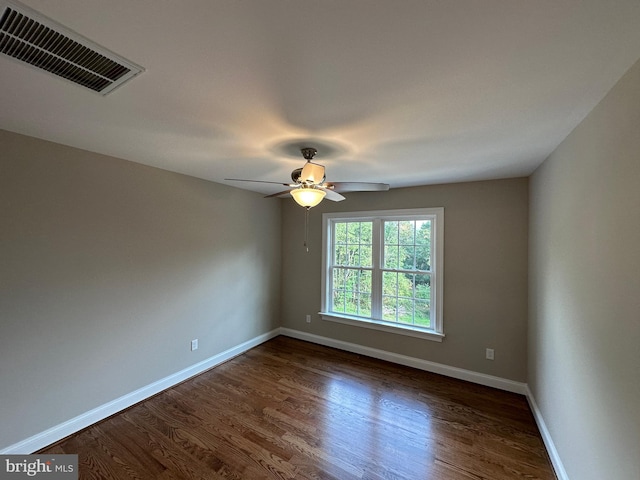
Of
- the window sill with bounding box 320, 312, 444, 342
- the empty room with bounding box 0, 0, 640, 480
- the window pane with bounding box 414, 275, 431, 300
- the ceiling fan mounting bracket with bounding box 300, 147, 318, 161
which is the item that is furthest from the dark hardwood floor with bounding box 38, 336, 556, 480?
the ceiling fan mounting bracket with bounding box 300, 147, 318, 161

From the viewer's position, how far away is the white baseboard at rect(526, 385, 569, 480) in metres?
1.82

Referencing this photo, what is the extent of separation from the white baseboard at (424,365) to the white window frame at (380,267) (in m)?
0.31

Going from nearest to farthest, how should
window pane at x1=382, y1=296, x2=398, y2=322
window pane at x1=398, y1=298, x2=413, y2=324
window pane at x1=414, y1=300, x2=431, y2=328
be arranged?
window pane at x1=414, y1=300, x2=431, y2=328
window pane at x1=398, y1=298, x2=413, y2=324
window pane at x1=382, y1=296, x2=398, y2=322

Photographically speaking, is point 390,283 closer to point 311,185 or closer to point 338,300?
point 338,300

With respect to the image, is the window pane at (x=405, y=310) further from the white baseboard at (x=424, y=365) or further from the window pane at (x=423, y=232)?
the window pane at (x=423, y=232)

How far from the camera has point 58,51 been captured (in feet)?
3.54

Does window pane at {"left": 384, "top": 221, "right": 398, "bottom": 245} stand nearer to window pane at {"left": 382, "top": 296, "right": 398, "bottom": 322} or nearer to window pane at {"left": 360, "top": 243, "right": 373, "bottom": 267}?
Result: window pane at {"left": 360, "top": 243, "right": 373, "bottom": 267}

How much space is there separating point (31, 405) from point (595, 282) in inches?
150

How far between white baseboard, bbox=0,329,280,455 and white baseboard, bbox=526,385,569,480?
11.0ft

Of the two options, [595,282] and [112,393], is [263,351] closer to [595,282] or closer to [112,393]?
[112,393]

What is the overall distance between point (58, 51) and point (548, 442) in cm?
378

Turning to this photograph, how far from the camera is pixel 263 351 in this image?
3.87 metres

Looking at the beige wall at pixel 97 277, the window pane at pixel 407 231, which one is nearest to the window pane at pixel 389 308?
the window pane at pixel 407 231

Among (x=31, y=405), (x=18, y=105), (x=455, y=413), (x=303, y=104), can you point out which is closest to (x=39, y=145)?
(x=18, y=105)
